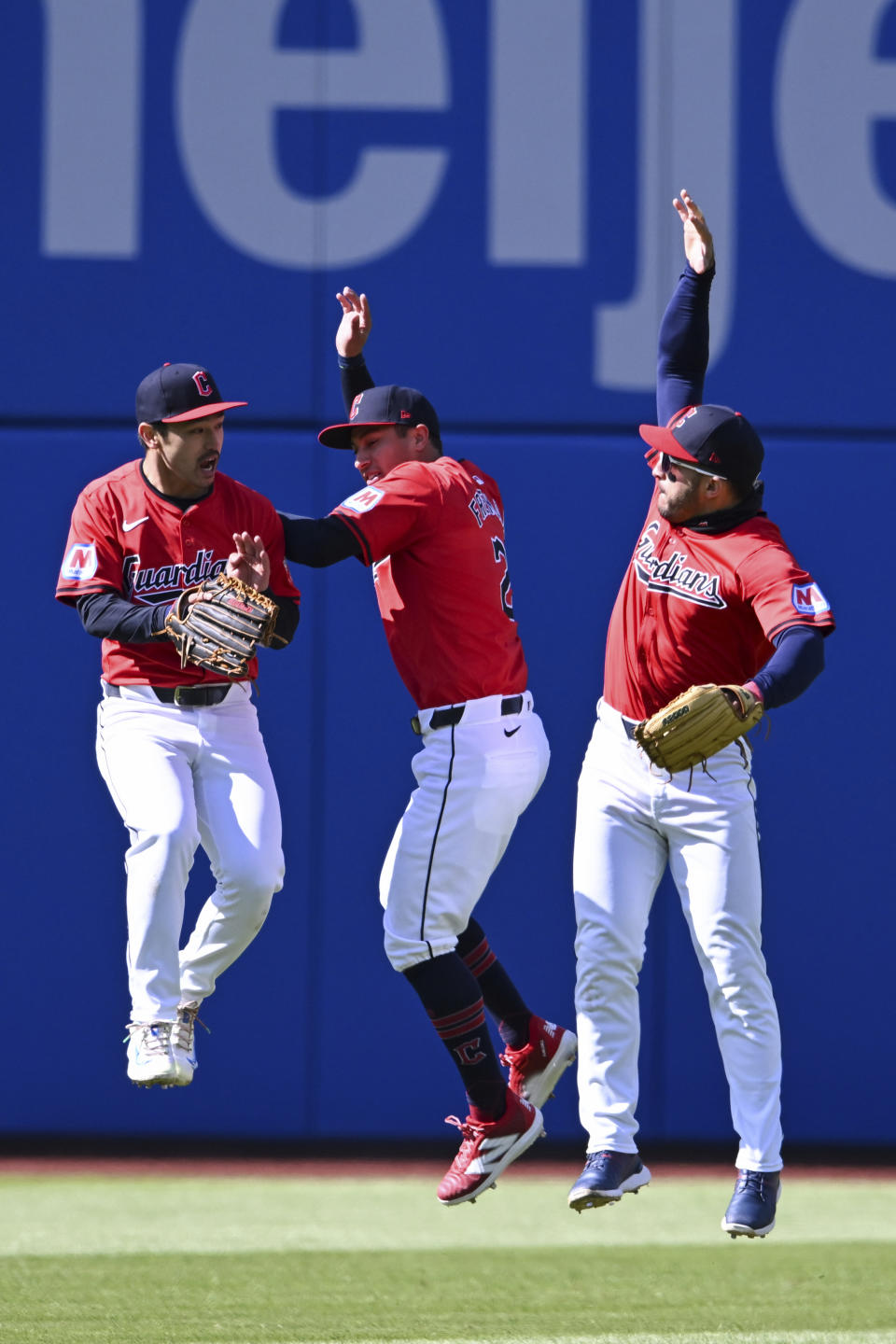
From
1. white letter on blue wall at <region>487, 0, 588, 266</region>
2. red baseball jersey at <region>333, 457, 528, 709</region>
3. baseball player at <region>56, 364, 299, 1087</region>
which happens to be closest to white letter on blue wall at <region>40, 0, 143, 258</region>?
white letter on blue wall at <region>487, 0, 588, 266</region>

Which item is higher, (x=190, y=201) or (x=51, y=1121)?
(x=190, y=201)

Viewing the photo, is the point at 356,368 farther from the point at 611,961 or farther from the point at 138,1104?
the point at 138,1104

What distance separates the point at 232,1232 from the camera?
6.04m

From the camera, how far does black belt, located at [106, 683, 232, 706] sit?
4461mm

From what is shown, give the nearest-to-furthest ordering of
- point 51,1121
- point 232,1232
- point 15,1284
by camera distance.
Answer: point 15,1284, point 232,1232, point 51,1121

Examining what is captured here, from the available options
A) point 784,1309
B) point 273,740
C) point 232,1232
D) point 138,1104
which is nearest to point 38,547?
point 273,740

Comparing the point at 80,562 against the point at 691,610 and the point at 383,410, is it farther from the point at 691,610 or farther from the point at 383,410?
the point at 691,610

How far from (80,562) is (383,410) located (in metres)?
0.88

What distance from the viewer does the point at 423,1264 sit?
5680 mm

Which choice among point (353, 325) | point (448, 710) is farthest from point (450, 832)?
point (353, 325)

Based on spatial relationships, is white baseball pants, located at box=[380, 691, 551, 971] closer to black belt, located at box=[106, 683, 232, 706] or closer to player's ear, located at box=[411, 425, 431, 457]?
black belt, located at box=[106, 683, 232, 706]

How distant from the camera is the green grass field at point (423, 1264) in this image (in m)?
4.77

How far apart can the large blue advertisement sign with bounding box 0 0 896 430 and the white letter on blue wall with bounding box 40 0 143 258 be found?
1cm

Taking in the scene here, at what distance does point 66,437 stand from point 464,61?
2.27m
